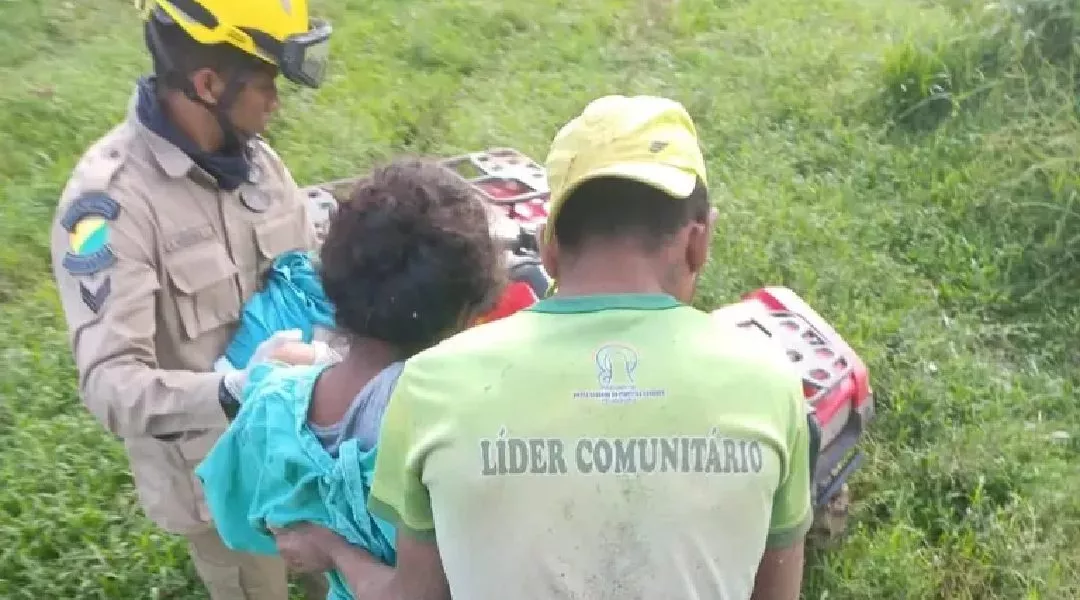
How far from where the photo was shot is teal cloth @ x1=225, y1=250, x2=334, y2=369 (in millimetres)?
2521

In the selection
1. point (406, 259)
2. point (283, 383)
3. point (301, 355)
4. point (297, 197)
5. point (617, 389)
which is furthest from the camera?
point (297, 197)

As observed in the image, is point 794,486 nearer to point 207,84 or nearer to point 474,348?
point 474,348

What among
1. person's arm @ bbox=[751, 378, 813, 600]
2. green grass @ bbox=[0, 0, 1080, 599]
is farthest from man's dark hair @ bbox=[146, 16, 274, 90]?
green grass @ bbox=[0, 0, 1080, 599]

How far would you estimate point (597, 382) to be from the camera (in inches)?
56.6

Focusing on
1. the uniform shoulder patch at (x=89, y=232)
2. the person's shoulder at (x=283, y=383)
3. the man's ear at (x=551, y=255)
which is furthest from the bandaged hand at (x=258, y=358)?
the man's ear at (x=551, y=255)

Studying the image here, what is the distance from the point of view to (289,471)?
1941mm

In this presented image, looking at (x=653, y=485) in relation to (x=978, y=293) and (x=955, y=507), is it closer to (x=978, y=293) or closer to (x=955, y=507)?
(x=955, y=507)

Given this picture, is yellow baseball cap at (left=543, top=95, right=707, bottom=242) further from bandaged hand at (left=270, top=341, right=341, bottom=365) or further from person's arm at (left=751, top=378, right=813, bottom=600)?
bandaged hand at (left=270, top=341, right=341, bottom=365)

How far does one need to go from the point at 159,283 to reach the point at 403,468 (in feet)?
3.53

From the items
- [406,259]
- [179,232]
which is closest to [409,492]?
[406,259]

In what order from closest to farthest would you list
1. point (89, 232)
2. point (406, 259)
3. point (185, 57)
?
point (406, 259)
point (89, 232)
point (185, 57)

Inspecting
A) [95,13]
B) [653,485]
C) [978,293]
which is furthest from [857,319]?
[95,13]

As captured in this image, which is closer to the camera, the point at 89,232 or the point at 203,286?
the point at 89,232

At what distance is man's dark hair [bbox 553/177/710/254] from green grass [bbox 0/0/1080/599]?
2138 mm
